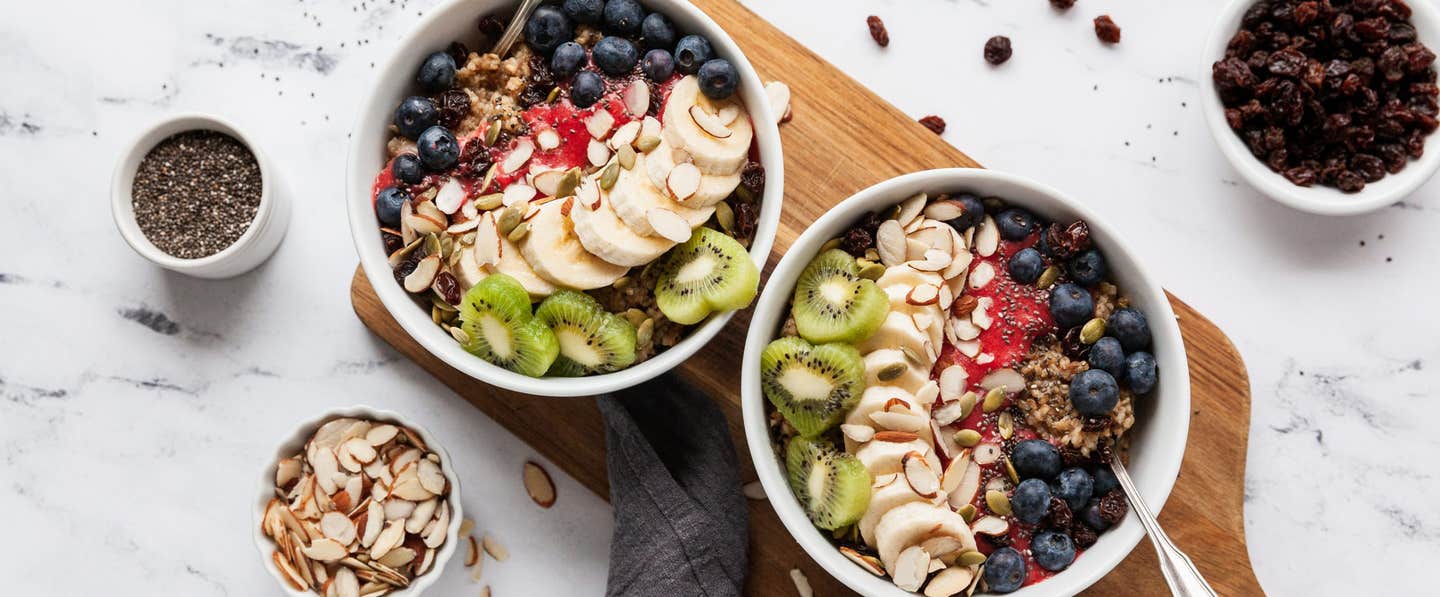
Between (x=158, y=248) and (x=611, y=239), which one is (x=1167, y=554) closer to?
(x=611, y=239)

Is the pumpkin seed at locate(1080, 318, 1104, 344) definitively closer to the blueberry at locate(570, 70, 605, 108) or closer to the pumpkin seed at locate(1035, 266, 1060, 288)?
the pumpkin seed at locate(1035, 266, 1060, 288)

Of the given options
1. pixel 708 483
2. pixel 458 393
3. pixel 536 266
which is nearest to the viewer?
pixel 536 266

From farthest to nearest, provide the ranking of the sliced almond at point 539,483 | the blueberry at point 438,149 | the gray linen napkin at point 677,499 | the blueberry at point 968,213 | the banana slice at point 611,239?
1. the sliced almond at point 539,483
2. the gray linen napkin at point 677,499
3. the blueberry at point 968,213
4. the blueberry at point 438,149
5. the banana slice at point 611,239

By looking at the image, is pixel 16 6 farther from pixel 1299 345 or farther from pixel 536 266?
pixel 1299 345

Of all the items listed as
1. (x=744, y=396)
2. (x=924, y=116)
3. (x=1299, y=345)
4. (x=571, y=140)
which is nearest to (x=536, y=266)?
(x=571, y=140)

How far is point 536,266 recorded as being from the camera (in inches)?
95.3

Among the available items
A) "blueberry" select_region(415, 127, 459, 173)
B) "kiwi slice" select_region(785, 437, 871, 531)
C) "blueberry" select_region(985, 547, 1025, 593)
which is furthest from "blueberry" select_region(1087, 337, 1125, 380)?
"blueberry" select_region(415, 127, 459, 173)

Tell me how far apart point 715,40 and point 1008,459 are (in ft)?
3.83

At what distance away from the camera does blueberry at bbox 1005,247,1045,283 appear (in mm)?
2531

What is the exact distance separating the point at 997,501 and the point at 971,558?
0.46ft

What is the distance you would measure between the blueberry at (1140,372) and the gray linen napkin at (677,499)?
0.98 meters

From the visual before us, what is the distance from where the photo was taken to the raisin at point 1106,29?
10.1ft

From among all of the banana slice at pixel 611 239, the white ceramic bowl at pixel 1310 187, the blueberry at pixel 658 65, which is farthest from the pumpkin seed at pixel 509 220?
the white ceramic bowl at pixel 1310 187

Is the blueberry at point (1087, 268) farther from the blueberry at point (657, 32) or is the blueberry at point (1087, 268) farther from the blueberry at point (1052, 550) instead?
the blueberry at point (657, 32)
